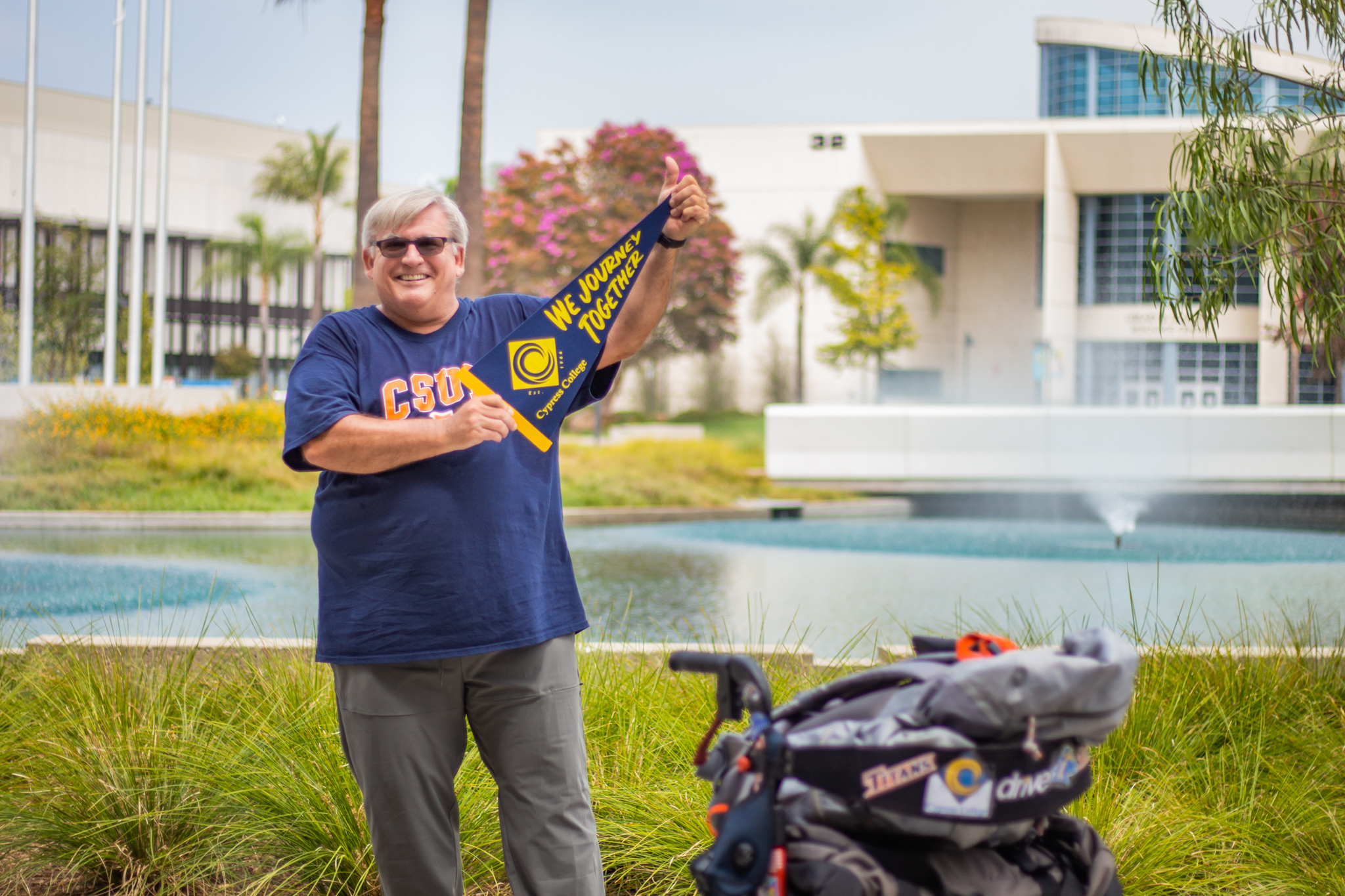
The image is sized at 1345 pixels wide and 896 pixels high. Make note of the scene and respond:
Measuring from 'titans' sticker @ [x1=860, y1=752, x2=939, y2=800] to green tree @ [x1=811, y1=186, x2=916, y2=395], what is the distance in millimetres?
34548

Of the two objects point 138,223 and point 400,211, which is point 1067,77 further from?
point 400,211

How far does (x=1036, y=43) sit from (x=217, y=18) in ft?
109

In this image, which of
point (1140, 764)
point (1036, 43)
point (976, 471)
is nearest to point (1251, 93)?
point (1140, 764)

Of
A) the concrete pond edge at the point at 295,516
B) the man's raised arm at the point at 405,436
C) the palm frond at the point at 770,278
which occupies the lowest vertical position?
the concrete pond edge at the point at 295,516

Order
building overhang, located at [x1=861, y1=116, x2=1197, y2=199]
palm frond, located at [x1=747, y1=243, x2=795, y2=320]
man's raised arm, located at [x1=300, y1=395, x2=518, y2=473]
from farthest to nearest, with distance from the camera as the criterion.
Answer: palm frond, located at [x1=747, y1=243, x2=795, y2=320] < building overhang, located at [x1=861, y1=116, x2=1197, y2=199] < man's raised arm, located at [x1=300, y1=395, x2=518, y2=473]

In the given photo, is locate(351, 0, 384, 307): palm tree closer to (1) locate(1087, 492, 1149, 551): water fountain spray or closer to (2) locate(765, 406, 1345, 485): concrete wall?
(2) locate(765, 406, 1345, 485): concrete wall

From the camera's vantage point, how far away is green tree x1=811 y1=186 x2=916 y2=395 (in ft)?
116

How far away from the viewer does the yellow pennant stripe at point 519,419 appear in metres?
2.51

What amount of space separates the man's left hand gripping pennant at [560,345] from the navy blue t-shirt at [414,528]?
6 cm

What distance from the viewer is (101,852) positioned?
124 inches

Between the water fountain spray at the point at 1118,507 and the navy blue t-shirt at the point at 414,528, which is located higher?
the navy blue t-shirt at the point at 414,528

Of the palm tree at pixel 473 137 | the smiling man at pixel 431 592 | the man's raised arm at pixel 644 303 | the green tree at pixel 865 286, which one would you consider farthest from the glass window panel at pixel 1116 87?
the smiling man at pixel 431 592

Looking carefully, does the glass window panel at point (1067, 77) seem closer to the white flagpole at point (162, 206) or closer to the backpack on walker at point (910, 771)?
the white flagpole at point (162, 206)

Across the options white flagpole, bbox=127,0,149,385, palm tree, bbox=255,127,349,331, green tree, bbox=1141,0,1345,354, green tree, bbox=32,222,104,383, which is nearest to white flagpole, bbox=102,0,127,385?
white flagpole, bbox=127,0,149,385
